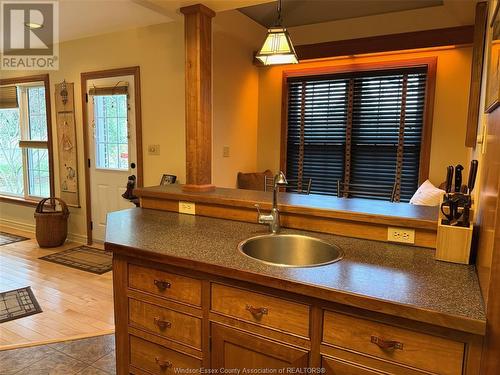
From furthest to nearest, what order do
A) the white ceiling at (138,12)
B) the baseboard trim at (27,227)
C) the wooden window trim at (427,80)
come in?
the baseboard trim at (27,227)
the wooden window trim at (427,80)
the white ceiling at (138,12)

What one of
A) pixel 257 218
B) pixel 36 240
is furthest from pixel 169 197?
pixel 36 240

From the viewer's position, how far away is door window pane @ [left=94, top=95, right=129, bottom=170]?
4.17 metres

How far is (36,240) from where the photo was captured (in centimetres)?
468

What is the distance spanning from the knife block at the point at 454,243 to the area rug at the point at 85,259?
325cm

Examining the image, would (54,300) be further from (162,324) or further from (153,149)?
(162,324)

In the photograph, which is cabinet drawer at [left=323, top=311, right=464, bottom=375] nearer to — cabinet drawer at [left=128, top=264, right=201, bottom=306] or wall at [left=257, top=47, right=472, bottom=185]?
cabinet drawer at [left=128, top=264, right=201, bottom=306]

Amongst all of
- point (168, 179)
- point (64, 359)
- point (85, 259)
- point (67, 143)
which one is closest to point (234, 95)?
point (168, 179)

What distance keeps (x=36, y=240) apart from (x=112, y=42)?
2.74 meters

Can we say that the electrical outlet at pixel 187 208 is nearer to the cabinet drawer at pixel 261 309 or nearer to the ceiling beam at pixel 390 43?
the cabinet drawer at pixel 261 309

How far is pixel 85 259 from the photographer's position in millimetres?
4020

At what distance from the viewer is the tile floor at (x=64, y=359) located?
215 centimetres

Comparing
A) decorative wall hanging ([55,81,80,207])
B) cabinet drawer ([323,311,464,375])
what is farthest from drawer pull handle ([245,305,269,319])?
decorative wall hanging ([55,81,80,207])

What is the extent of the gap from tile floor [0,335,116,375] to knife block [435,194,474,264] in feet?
6.40

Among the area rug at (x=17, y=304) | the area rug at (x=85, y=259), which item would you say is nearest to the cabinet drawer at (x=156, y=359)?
the area rug at (x=17, y=304)
